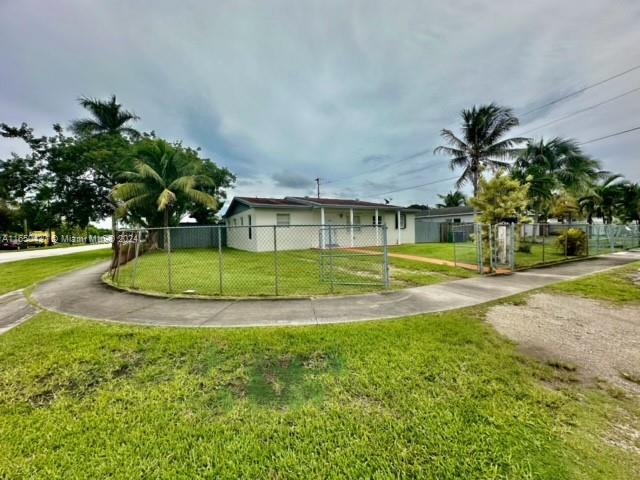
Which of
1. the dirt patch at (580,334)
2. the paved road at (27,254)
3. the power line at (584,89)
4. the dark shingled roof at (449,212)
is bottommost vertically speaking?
the dirt patch at (580,334)

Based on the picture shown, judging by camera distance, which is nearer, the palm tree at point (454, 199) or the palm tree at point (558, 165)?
the palm tree at point (558, 165)

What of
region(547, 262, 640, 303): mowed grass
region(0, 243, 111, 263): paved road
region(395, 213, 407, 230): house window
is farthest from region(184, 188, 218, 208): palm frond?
region(547, 262, 640, 303): mowed grass

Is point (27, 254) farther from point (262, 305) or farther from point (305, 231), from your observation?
point (262, 305)

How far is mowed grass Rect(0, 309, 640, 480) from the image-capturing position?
1.80 m

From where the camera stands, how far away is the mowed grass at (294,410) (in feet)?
5.90

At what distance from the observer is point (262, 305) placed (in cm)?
548

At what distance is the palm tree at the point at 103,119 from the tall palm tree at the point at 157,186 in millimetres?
7412

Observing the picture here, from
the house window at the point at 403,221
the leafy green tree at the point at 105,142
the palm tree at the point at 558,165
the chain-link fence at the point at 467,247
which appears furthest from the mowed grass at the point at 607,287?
the leafy green tree at the point at 105,142

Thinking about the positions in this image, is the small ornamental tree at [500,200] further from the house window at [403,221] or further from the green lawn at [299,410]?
the house window at [403,221]

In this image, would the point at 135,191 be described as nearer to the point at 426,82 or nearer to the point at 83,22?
the point at 83,22

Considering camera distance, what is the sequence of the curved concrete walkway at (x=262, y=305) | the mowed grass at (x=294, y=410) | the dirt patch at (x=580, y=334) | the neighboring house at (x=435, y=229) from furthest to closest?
the neighboring house at (x=435, y=229)
the curved concrete walkway at (x=262, y=305)
the dirt patch at (x=580, y=334)
the mowed grass at (x=294, y=410)

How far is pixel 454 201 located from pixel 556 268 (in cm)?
4026

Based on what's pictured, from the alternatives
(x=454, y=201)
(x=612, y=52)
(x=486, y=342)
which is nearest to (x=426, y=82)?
(x=612, y=52)

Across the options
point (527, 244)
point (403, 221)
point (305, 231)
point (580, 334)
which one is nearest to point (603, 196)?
point (527, 244)
